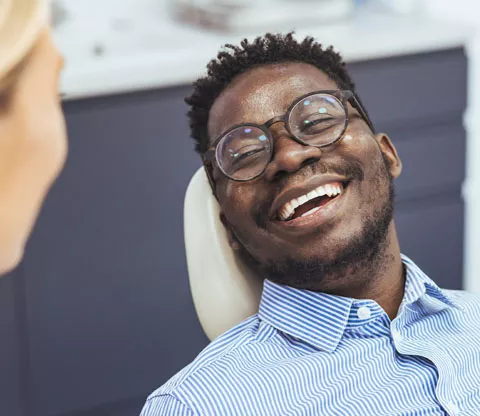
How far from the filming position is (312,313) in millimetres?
1334

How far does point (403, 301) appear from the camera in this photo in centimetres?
139

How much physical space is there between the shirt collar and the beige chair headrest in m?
1.00

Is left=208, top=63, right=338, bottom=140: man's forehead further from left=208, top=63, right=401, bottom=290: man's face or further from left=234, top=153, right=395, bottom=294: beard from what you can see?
left=234, top=153, right=395, bottom=294: beard

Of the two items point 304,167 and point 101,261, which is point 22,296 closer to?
point 101,261

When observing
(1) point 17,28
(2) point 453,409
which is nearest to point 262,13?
(2) point 453,409

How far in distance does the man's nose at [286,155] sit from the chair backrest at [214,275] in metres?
0.21

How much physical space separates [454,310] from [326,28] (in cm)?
124

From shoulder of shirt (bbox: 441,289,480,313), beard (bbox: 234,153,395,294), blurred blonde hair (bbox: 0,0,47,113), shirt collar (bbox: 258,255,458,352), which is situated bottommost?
shoulder of shirt (bbox: 441,289,480,313)

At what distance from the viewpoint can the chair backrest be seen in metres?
1.45

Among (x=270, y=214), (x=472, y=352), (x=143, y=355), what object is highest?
(x=270, y=214)

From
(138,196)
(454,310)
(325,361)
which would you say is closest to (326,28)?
(138,196)

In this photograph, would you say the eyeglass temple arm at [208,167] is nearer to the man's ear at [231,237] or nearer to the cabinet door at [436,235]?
the man's ear at [231,237]

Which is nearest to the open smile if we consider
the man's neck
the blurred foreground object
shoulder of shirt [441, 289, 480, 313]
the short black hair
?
the man's neck

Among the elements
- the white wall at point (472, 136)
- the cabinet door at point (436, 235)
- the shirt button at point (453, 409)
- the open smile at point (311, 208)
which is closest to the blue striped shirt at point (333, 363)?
the shirt button at point (453, 409)
